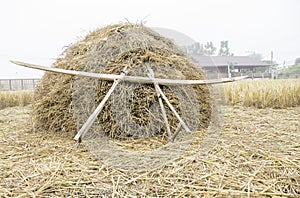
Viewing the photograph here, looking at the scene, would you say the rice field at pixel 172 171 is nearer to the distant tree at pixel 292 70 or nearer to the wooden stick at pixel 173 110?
the wooden stick at pixel 173 110

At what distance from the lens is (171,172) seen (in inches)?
65.5

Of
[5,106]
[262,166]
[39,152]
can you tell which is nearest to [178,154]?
[262,166]

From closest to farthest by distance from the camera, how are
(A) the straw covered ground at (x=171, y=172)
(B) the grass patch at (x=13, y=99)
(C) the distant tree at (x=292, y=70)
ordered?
(A) the straw covered ground at (x=171, y=172) → (B) the grass patch at (x=13, y=99) → (C) the distant tree at (x=292, y=70)

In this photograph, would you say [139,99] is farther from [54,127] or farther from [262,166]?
[262,166]

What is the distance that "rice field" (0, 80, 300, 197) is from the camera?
1.43m

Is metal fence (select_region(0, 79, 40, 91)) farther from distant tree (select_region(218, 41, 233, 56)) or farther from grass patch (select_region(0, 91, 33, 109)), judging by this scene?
distant tree (select_region(218, 41, 233, 56))

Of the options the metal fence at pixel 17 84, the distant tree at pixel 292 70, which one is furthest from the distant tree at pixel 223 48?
the metal fence at pixel 17 84

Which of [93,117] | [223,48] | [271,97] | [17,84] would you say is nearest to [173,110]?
[93,117]

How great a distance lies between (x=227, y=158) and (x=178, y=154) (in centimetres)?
38

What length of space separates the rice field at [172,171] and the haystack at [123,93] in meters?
0.30

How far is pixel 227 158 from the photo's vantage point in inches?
74.7

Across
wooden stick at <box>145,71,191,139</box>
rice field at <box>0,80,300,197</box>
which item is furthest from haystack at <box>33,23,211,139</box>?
rice field at <box>0,80,300,197</box>

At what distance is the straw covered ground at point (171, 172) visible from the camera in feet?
4.70

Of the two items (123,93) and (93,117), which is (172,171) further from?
(123,93)
